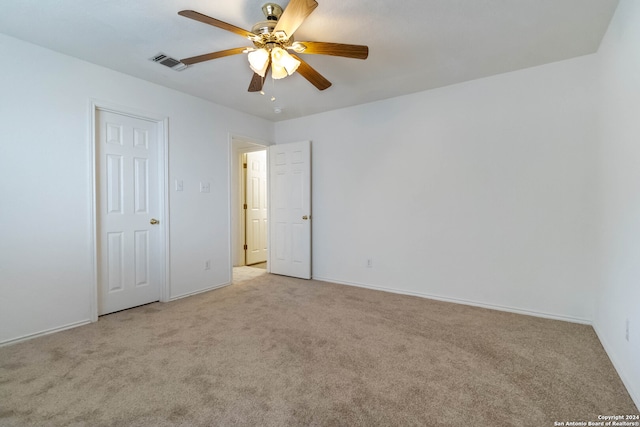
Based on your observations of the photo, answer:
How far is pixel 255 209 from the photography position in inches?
225

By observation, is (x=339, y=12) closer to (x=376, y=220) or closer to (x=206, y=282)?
(x=376, y=220)

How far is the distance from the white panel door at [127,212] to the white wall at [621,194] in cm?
402

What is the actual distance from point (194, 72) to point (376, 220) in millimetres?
2654

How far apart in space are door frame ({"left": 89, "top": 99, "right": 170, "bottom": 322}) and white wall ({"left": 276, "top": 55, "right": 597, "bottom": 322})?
6.70ft

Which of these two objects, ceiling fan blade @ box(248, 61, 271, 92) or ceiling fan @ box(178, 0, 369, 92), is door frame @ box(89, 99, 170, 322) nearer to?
ceiling fan @ box(178, 0, 369, 92)

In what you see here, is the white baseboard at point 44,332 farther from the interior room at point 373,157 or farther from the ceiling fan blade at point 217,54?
the ceiling fan blade at point 217,54

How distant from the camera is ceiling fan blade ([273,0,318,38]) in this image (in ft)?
5.04

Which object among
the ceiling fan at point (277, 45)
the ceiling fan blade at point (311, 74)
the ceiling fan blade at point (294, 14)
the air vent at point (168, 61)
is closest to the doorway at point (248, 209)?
the air vent at point (168, 61)

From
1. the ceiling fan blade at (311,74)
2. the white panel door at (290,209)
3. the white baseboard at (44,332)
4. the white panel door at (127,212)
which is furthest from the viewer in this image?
the white panel door at (290,209)

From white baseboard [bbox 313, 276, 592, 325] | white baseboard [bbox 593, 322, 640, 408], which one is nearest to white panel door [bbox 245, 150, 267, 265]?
white baseboard [bbox 313, 276, 592, 325]

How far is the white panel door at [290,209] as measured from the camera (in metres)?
4.32

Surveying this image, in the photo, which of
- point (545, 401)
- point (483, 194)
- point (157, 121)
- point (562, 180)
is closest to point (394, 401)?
point (545, 401)

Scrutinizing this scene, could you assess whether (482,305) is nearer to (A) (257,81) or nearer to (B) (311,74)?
(B) (311,74)

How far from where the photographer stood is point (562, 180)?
2748 millimetres
